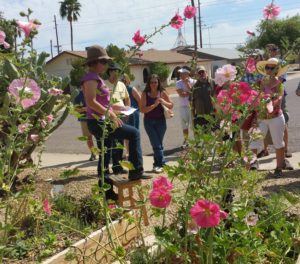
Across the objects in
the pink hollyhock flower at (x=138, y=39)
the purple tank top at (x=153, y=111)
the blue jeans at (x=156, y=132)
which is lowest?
the blue jeans at (x=156, y=132)

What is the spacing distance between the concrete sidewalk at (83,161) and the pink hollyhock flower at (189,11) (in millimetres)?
4376

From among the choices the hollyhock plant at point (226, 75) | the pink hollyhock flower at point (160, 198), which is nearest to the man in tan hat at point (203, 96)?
the hollyhock plant at point (226, 75)

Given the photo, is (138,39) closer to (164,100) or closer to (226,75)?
(226,75)

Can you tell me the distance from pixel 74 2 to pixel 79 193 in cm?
6313

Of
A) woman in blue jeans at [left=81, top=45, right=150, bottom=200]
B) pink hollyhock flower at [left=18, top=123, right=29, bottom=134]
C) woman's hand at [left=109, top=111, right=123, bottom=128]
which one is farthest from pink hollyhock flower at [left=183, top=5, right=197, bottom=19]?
woman in blue jeans at [left=81, top=45, right=150, bottom=200]

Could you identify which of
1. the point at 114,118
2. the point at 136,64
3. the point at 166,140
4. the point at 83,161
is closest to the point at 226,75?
the point at 114,118

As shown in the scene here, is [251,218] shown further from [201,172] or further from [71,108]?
[71,108]

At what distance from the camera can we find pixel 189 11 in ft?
8.46

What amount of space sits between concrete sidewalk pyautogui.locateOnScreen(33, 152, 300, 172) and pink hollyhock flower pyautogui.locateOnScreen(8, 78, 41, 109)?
5.03 metres

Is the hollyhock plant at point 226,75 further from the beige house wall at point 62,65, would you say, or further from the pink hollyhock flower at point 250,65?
the beige house wall at point 62,65

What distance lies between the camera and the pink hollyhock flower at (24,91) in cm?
204

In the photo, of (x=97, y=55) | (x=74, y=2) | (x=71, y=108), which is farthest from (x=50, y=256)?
(x=74, y=2)

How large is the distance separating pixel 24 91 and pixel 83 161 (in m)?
6.93

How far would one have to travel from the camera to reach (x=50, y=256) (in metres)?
3.11
